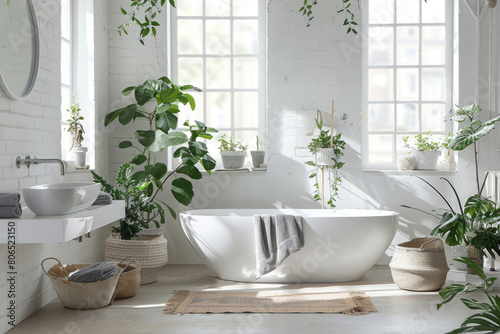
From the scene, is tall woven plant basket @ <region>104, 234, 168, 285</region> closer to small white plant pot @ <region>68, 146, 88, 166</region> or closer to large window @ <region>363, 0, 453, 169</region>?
small white plant pot @ <region>68, 146, 88, 166</region>

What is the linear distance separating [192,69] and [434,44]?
2.44 m

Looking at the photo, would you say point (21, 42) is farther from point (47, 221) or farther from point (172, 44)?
point (172, 44)

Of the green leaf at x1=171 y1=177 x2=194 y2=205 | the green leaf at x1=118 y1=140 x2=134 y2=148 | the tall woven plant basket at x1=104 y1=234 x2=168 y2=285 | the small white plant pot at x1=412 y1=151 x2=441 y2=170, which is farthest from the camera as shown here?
the small white plant pot at x1=412 y1=151 x2=441 y2=170

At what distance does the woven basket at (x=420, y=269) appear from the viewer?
15.1 feet

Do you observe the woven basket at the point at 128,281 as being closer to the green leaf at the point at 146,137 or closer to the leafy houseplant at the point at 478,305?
the green leaf at the point at 146,137

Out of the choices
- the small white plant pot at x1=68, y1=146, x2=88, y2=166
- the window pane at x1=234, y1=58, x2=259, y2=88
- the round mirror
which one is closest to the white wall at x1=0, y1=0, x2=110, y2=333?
the round mirror

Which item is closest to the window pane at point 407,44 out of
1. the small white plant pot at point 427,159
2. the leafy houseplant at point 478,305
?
the small white plant pot at point 427,159

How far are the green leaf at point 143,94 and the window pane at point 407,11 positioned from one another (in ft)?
8.40

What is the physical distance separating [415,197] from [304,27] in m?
1.95

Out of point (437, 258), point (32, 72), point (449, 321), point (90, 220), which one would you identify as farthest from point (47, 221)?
point (437, 258)

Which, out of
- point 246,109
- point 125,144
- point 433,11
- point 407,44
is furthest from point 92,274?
point 433,11

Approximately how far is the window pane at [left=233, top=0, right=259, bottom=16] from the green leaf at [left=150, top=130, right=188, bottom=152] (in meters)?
1.58

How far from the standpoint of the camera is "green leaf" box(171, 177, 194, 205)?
5.35 meters

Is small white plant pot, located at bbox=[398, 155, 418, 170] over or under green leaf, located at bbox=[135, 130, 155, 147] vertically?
under
